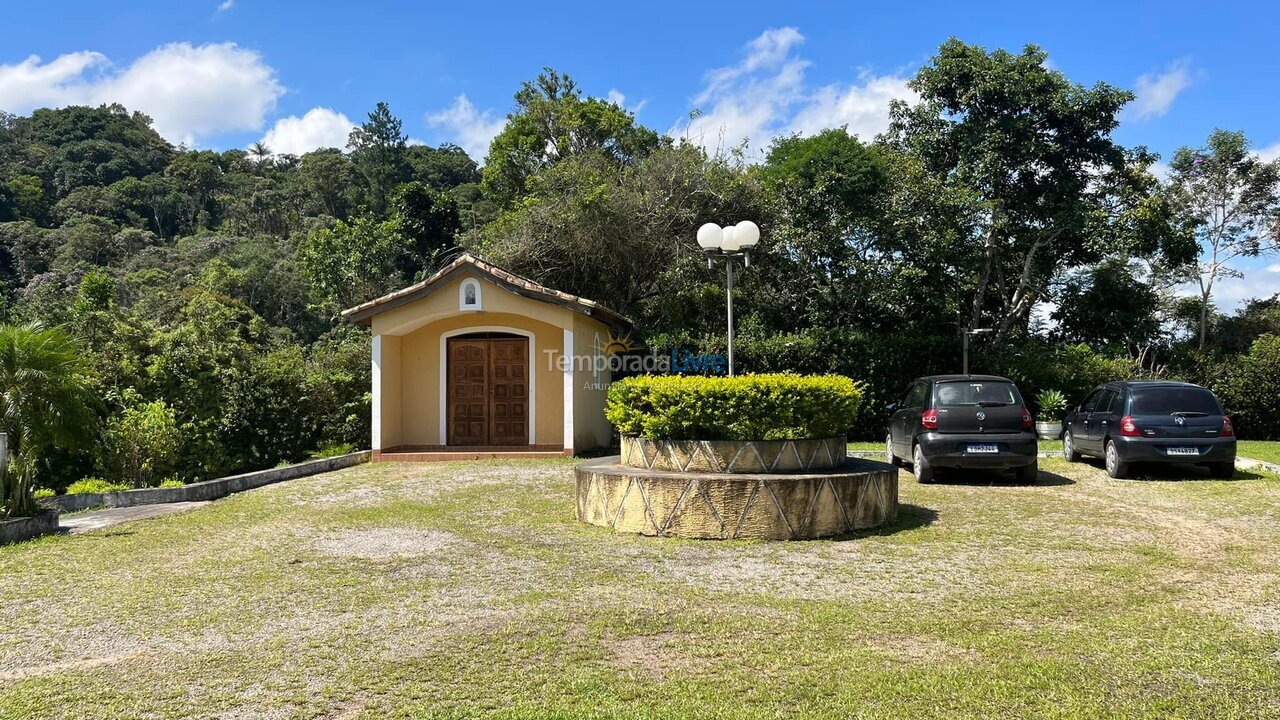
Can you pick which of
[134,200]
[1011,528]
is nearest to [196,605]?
[1011,528]

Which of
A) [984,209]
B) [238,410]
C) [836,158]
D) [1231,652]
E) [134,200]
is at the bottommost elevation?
[1231,652]

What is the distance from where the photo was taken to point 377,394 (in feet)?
48.8

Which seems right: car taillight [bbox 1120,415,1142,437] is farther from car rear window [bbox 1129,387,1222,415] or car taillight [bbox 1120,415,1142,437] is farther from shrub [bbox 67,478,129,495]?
shrub [bbox 67,478,129,495]

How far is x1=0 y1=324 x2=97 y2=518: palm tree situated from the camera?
353 inches

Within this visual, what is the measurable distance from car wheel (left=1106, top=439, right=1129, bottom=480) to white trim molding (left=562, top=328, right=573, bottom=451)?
28.3 ft

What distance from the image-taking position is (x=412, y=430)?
638 inches

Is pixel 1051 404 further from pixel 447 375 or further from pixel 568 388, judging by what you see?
pixel 447 375

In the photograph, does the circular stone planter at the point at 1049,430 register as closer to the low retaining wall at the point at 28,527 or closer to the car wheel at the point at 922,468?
the car wheel at the point at 922,468

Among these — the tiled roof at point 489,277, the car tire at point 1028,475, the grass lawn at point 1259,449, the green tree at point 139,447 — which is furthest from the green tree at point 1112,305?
the green tree at point 139,447

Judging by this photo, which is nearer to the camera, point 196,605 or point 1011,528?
point 196,605

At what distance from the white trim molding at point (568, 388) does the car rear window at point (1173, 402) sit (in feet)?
29.0

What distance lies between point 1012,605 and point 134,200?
213ft

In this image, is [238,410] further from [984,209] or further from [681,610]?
[984,209]

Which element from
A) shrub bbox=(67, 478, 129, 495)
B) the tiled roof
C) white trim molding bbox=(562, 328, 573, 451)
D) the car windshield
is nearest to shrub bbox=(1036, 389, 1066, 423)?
the car windshield
